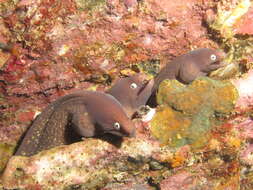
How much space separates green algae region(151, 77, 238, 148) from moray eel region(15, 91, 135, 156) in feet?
1.23

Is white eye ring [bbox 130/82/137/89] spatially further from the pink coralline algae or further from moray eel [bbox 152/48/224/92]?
the pink coralline algae

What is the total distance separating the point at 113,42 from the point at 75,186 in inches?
67.8

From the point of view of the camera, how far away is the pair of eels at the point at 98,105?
146 inches

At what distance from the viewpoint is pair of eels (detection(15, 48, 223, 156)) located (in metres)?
3.72

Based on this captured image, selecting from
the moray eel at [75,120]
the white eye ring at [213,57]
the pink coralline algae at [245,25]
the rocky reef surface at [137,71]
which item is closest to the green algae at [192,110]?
the rocky reef surface at [137,71]

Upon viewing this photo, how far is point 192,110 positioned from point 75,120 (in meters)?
1.56

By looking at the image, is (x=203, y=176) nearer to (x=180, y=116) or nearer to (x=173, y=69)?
(x=180, y=116)

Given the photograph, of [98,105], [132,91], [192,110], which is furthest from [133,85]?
[192,110]

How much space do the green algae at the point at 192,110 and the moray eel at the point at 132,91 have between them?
0.83 metres

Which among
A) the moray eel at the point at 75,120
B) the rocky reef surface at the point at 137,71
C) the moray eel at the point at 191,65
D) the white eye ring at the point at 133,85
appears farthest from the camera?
the white eye ring at the point at 133,85

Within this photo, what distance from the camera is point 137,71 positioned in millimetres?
3994

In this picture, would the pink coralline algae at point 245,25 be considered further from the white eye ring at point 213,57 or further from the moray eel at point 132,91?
the moray eel at point 132,91

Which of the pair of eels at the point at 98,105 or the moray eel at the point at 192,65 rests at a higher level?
the moray eel at the point at 192,65

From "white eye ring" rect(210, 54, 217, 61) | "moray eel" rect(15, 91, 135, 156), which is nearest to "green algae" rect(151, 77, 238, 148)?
"moray eel" rect(15, 91, 135, 156)
